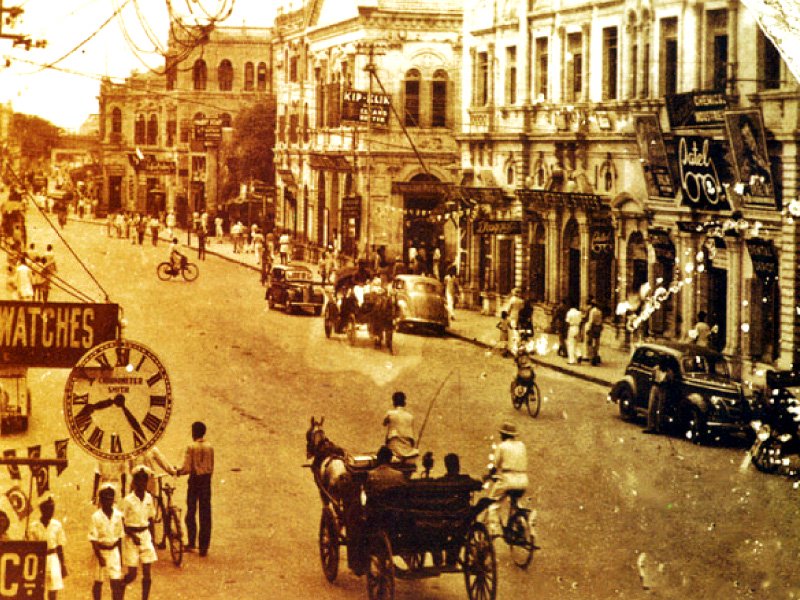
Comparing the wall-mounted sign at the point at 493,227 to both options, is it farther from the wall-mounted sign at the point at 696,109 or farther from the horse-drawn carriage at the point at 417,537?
the horse-drawn carriage at the point at 417,537

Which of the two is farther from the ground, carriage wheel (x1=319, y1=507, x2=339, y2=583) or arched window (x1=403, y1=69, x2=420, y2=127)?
arched window (x1=403, y1=69, x2=420, y2=127)

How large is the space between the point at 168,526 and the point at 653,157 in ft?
17.4

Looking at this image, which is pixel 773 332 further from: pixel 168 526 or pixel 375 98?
pixel 168 526

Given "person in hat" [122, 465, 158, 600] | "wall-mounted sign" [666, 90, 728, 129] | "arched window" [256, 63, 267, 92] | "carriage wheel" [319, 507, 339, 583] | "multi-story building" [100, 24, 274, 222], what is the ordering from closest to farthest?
"person in hat" [122, 465, 158, 600], "carriage wheel" [319, 507, 339, 583], "wall-mounted sign" [666, 90, 728, 129], "multi-story building" [100, 24, 274, 222], "arched window" [256, 63, 267, 92]

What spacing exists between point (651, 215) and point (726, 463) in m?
2.29

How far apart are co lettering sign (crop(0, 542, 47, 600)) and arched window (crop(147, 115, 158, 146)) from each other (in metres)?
3.87

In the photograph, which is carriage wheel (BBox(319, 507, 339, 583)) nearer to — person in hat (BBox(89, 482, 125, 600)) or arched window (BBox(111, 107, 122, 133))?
person in hat (BBox(89, 482, 125, 600))

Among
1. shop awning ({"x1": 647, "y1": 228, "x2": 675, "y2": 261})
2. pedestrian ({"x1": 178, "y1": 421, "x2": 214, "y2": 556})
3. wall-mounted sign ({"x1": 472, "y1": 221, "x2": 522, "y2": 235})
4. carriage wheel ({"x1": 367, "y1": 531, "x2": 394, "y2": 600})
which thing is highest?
wall-mounted sign ({"x1": 472, "y1": 221, "x2": 522, "y2": 235})

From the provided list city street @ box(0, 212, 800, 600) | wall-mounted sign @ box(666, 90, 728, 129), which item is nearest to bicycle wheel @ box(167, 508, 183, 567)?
city street @ box(0, 212, 800, 600)

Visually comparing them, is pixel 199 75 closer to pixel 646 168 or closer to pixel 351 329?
pixel 351 329

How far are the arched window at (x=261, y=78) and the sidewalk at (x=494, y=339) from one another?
144 centimetres

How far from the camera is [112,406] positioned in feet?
31.5

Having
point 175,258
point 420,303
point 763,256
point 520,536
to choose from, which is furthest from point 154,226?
point 763,256

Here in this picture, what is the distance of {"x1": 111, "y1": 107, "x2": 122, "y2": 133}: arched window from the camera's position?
36.7 feet
